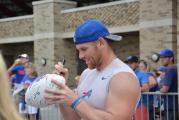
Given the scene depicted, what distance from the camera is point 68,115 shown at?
3.62m

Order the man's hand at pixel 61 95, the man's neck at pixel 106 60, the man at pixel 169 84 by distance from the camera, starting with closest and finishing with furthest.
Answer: the man's hand at pixel 61 95, the man's neck at pixel 106 60, the man at pixel 169 84

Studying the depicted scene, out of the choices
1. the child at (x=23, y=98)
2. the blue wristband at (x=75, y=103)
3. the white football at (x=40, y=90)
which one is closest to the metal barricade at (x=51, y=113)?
the child at (x=23, y=98)

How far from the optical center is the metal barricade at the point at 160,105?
7691 mm

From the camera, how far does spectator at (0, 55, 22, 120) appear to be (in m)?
1.88

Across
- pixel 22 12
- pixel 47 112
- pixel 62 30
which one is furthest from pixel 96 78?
pixel 22 12

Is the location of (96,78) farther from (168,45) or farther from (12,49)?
(12,49)

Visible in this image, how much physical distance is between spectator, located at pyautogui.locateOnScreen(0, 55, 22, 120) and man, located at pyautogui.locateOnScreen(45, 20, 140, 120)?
1.10 meters

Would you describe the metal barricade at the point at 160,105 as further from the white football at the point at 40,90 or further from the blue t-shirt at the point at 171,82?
the white football at the point at 40,90

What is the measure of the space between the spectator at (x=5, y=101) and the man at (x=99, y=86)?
1.10 meters

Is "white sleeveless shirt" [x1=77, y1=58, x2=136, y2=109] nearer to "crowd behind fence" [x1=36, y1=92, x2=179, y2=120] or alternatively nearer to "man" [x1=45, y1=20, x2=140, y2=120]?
"man" [x1=45, y1=20, x2=140, y2=120]

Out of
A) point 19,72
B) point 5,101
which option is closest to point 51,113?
point 19,72

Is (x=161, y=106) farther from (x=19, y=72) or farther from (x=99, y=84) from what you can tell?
(x=19, y=72)

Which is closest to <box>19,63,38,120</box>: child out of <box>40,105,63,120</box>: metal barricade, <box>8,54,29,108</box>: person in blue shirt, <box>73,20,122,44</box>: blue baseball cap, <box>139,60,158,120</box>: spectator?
<box>40,105,63,120</box>: metal barricade

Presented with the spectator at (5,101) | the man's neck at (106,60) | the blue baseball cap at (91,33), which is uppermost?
the blue baseball cap at (91,33)
